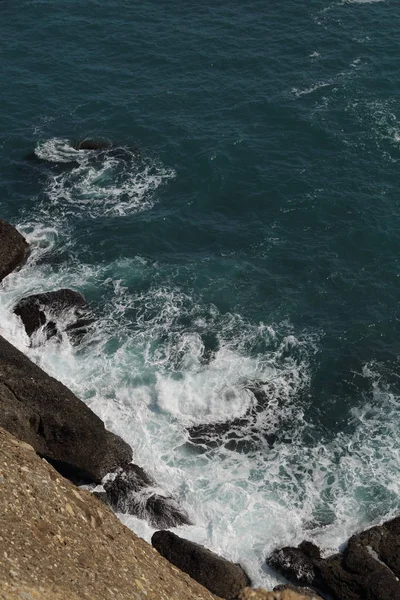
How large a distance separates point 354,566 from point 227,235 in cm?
3571

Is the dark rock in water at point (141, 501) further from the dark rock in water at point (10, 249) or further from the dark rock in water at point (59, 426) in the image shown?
the dark rock in water at point (10, 249)

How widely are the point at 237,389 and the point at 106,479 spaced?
12729mm

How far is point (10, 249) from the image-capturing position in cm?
7088

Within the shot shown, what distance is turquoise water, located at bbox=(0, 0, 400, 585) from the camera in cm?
5653

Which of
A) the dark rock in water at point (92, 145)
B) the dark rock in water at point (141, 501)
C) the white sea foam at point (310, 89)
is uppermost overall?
the white sea foam at point (310, 89)

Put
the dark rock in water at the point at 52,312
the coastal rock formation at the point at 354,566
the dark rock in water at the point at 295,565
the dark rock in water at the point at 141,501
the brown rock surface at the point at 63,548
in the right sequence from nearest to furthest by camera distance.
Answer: the brown rock surface at the point at 63,548
the coastal rock formation at the point at 354,566
the dark rock in water at the point at 295,565
the dark rock in water at the point at 141,501
the dark rock in water at the point at 52,312

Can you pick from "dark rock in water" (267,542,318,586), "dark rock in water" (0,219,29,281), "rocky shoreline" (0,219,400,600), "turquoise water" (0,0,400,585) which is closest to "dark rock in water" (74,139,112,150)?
"turquoise water" (0,0,400,585)

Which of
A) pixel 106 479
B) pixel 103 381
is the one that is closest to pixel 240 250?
pixel 103 381

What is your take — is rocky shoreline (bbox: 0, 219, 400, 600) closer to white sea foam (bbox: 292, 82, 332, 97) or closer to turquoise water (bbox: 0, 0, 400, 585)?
turquoise water (bbox: 0, 0, 400, 585)

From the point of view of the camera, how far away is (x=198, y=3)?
11125 cm

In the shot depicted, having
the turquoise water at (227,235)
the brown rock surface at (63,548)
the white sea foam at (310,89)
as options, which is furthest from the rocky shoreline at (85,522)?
the white sea foam at (310,89)

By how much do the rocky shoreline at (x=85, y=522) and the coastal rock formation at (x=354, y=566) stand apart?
0.21 feet

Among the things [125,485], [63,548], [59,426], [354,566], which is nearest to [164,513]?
[125,485]

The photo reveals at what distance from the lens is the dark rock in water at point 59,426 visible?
52.8 m
